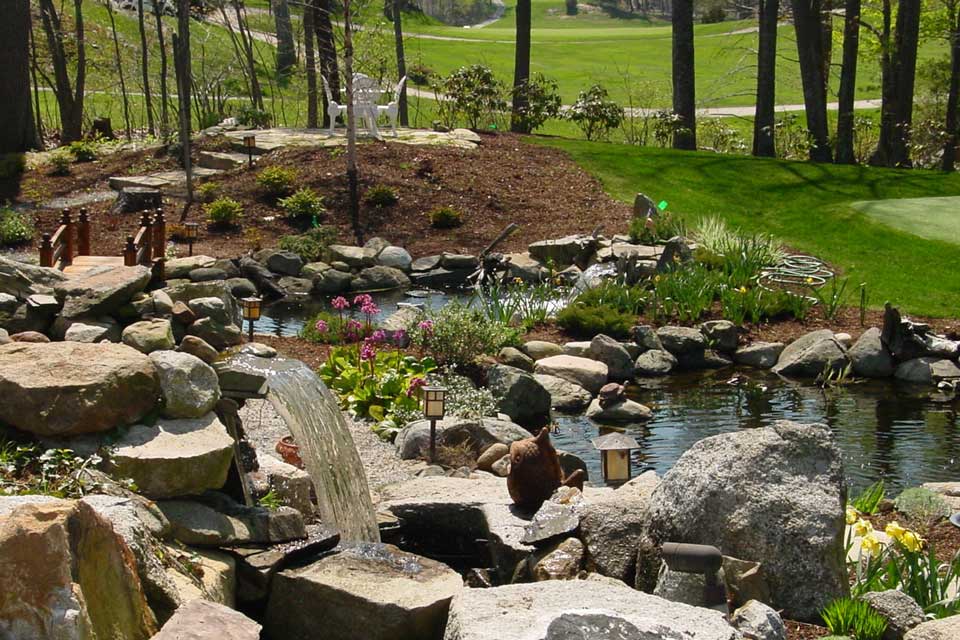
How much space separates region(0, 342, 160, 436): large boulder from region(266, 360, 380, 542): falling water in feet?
4.39

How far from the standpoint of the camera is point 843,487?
6.07 metres

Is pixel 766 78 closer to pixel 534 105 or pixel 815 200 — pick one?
pixel 534 105

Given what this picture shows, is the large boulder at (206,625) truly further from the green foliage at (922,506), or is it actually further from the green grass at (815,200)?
the green grass at (815,200)

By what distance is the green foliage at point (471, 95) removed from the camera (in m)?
26.7

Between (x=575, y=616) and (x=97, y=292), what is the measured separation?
17.8 ft

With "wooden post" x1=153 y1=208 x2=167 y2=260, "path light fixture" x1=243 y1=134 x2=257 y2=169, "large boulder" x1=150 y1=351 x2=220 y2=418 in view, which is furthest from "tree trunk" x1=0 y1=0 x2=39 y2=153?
"large boulder" x1=150 y1=351 x2=220 y2=418

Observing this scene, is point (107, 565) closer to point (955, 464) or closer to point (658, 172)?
point (955, 464)

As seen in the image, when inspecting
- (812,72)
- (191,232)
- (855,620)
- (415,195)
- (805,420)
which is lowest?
(805,420)

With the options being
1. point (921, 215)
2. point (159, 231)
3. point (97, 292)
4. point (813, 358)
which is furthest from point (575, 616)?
point (921, 215)

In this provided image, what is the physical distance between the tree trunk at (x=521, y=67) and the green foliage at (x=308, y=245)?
9978 millimetres

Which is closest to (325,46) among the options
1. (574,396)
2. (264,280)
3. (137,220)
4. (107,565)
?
(137,220)

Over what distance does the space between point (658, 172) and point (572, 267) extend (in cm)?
627

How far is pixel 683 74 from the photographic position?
25672mm

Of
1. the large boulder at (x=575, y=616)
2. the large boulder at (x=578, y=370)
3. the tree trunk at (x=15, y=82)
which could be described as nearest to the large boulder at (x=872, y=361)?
the large boulder at (x=578, y=370)
